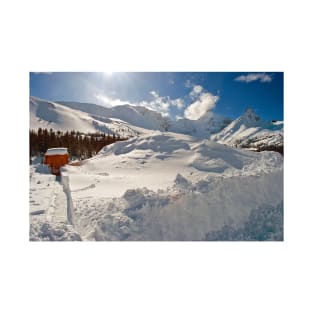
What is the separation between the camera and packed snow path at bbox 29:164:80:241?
399 centimetres

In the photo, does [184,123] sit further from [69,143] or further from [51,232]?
[51,232]

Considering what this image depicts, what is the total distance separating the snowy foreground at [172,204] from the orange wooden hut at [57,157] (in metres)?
1.39

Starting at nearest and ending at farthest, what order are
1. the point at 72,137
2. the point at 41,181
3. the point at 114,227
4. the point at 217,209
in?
the point at 114,227 → the point at 217,209 → the point at 41,181 → the point at 72,137

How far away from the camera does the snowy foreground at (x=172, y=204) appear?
4.12m

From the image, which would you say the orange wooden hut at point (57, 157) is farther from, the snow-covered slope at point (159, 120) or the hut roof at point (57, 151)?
the snow-covered slope at point (159, 120)

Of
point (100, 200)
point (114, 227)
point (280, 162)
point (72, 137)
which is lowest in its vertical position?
point (114, 227)

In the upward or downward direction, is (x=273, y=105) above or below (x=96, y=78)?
below

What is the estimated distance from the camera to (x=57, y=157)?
7.76 meters

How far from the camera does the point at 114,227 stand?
13.4 ft

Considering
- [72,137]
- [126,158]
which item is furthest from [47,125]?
[126,158]

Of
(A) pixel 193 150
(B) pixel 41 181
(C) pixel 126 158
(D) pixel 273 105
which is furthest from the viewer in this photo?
(C) pixel 126 158

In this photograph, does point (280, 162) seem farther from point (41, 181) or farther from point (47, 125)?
point (47, 125)

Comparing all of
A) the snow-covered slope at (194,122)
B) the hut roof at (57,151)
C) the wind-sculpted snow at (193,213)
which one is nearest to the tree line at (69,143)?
the hut roof at (57,151)
